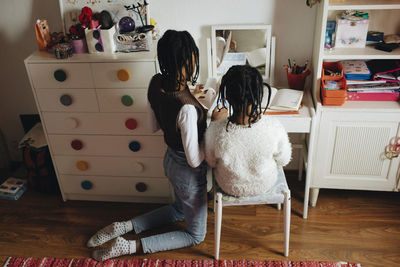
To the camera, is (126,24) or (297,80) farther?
(297,80)

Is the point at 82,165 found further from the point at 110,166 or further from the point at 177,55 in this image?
the point at 177,55

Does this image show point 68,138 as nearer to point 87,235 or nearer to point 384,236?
point 87,235

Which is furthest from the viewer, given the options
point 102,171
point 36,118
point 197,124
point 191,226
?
point 36,118

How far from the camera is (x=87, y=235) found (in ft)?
7.75

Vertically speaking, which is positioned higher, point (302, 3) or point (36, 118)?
point (302, 3)

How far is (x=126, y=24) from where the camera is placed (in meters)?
2.22

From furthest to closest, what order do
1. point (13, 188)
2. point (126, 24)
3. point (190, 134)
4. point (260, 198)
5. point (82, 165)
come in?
point (13, 188) < point (82, 165) < point (126, 24) < point (260, 198) < point (190, 134)

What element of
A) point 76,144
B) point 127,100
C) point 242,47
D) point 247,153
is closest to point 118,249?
point 76,144

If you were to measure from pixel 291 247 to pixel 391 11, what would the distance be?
4.49 feet

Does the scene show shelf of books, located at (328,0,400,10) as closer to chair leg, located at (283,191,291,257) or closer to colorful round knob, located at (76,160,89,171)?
chair leg, located at (283,191,291,257)

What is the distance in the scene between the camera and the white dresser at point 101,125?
2.14 meters

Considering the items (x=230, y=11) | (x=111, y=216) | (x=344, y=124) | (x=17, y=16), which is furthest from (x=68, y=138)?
(x=344, y=124)

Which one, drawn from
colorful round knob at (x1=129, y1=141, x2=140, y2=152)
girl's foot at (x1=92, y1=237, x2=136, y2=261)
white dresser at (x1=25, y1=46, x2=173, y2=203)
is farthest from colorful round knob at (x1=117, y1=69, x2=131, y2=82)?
girl's foot at (x1=92, y1=237, x2=136, y2=261)

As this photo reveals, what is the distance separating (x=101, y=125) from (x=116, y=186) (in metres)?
0.43
